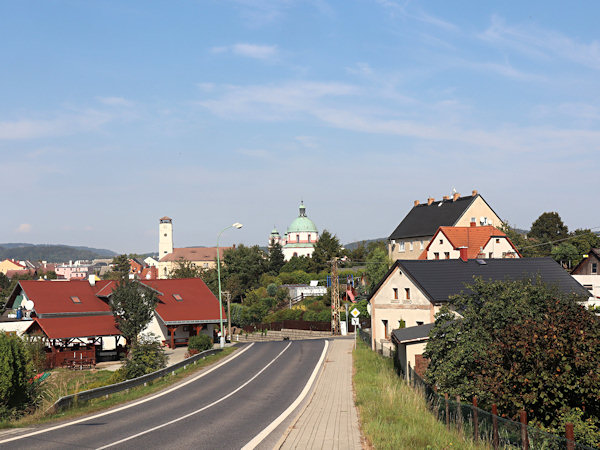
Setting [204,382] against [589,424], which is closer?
[589,424]

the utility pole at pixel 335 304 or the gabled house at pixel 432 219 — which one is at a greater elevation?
the gabled house at pixel 432 219

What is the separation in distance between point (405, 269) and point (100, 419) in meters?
24.1

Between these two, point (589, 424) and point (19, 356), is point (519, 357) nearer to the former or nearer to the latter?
point (589, 424)

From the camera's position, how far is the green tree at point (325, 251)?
387 feet

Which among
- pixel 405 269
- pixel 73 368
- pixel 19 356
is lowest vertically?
pixel 73 368

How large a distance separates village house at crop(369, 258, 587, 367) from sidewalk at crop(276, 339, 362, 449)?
390 inches

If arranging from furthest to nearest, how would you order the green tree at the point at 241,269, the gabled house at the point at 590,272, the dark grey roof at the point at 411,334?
the green tree at the point at 241,269 < the gabled house at the point at 590,272 < the dark grey roof at the point at 411,334

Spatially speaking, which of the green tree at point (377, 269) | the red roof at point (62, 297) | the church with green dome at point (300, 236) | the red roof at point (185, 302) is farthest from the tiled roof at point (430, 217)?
the church with green dome at point (300, 236)

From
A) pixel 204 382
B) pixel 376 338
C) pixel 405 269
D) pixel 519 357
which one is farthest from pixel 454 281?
pixel 519 357


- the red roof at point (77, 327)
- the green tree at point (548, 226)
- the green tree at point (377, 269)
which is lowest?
the red roof at point (77, 327)

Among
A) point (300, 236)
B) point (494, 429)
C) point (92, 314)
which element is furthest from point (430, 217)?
point (300, 236)

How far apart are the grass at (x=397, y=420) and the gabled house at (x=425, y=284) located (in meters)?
12.6

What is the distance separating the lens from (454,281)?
38125mm

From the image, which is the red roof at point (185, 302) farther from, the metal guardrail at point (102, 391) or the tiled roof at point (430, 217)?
the tiled roof at point (430, 217)
